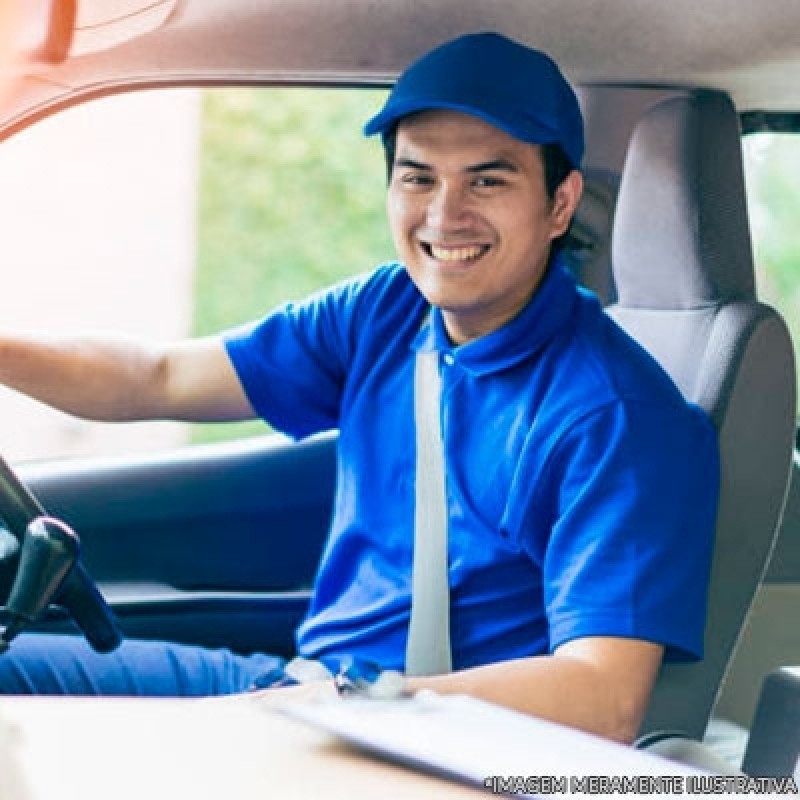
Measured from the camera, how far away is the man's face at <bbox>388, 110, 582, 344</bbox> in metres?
2.37

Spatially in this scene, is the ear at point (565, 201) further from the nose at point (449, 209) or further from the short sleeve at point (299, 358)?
the short sleeve at point (299, 358)

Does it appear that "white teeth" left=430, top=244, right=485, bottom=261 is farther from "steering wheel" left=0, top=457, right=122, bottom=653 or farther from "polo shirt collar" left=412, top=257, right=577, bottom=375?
"steering wheel" left=0, top=457, right=122, bottom=653

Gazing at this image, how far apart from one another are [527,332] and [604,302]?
1.78 feet

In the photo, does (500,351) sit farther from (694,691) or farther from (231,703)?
(231,703)

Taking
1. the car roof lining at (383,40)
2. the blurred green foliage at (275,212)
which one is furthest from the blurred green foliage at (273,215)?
the car roof lining at (383,40)

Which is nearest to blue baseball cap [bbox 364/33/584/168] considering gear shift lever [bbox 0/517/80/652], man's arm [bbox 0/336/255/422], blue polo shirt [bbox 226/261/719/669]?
blue polo shirt [bbox 226/261/719/669]

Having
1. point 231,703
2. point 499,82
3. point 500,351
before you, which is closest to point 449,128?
point 499,82

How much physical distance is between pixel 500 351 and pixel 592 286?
56 centimetres

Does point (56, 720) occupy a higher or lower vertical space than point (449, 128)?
lower

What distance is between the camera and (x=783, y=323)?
247 centimetres

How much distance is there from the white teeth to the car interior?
12.3 inches

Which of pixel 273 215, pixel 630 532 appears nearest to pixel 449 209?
pixel 630 532

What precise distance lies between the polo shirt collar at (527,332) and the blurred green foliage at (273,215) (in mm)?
2372

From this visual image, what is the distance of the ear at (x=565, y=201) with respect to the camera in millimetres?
2439
